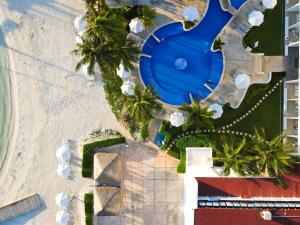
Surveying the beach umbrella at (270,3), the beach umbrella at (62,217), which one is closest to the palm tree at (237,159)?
the beach umbrella at (270,3)

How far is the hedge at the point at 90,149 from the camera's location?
102 feet

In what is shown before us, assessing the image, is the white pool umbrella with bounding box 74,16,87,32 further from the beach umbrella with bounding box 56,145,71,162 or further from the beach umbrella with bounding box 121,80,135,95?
the beach umbrella with bounding box 56,145,71,162

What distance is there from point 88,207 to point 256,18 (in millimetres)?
18239

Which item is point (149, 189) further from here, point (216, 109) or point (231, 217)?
point (216, 109)

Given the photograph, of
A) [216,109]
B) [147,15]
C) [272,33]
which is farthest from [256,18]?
[147,15]

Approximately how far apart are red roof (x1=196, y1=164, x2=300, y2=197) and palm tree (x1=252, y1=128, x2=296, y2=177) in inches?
25.7

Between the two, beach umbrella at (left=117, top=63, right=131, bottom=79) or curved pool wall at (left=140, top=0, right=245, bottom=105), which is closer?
beach umbrella at (left=117, top=63, right=131, bottom=79)

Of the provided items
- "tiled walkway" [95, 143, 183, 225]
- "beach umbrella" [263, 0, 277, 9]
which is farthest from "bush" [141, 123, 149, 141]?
"beach umbrella" [263, 0, 277, 9]

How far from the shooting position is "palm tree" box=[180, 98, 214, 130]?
2875cm

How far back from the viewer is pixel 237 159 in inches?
1078

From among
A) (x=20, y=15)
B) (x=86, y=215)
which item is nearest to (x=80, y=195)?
(x=86, y=215)

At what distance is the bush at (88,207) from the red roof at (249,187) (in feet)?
28.2

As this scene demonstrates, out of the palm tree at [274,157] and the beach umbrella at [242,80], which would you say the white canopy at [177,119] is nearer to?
the beach umbrella at [242,80]

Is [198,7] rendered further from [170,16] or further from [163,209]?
[163,209]
